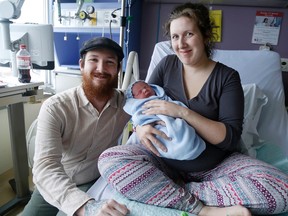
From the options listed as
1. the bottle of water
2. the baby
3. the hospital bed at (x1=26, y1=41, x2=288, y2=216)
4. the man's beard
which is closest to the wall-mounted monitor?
the bottle of water

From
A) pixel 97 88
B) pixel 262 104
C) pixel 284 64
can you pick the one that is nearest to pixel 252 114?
pixel 262 104

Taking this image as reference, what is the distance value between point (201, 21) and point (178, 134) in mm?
509

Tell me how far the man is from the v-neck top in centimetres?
29

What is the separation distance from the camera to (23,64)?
5.25ft

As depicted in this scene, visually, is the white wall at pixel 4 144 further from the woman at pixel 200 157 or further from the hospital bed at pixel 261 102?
A: the woman at pixel 200 157

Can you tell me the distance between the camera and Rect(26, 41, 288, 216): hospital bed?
140 centimetres

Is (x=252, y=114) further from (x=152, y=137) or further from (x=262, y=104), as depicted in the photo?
(x=152, y=137)

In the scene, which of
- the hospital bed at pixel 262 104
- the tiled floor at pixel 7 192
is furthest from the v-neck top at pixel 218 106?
the tiled floor at pixel 7 192

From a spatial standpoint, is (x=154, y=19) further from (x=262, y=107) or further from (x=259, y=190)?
(x=259, y=190)

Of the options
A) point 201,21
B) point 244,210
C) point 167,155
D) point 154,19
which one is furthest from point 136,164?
point 154,19

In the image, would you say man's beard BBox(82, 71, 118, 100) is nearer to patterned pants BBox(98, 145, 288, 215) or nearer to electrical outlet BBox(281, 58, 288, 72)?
patterned pants BBox(98, 145, 288, 215)

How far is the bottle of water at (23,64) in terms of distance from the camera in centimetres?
160

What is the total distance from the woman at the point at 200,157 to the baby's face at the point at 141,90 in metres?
0.09

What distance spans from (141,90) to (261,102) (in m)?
0.90
